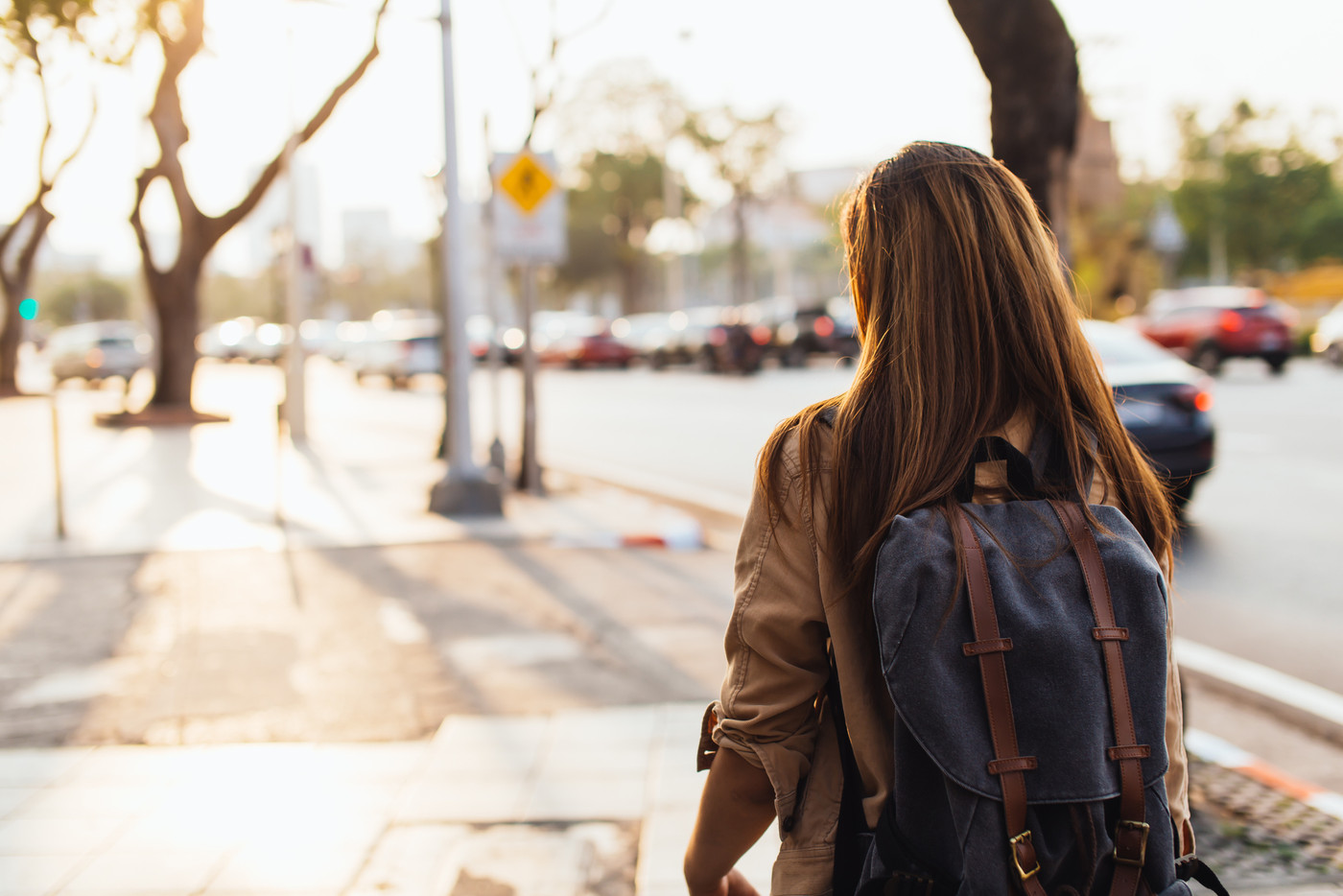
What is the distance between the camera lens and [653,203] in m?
58.6

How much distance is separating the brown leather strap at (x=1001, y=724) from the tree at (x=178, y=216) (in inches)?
631

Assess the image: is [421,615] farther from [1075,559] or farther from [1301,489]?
[1301,489]

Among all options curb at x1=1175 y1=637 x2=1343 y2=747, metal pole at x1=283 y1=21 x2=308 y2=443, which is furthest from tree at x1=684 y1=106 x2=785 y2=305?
curb at x1=1175 y1=637 x2=1343 y2=747

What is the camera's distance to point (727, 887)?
171 centimetres

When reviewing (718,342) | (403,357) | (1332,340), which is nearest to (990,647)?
(1332,340)

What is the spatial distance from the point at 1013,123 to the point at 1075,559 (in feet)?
10.1

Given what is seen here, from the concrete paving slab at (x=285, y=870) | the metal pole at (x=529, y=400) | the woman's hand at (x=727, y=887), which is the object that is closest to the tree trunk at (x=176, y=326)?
the metal pole at (x=529, y=400)

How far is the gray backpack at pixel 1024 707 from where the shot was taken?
133 centimetres

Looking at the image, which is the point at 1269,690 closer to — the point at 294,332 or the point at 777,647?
the point at 777,647

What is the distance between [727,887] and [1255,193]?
184 feet

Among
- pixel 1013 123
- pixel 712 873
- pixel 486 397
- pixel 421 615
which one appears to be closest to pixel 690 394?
pixel 486 397

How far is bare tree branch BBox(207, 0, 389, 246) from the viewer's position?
47.7 ft

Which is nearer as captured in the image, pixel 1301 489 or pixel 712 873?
pixel 712 873

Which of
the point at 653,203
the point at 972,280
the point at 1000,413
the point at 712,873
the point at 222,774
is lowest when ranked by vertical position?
the point at 222,774
